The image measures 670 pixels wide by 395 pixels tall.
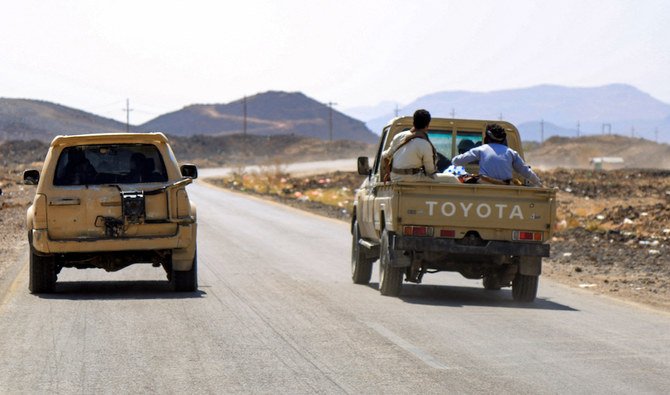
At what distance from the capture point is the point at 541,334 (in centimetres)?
1131

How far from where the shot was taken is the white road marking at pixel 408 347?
30.5 feet

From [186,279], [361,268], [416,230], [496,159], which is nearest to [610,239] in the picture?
[361,268]

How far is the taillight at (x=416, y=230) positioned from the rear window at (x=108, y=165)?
9.88ft

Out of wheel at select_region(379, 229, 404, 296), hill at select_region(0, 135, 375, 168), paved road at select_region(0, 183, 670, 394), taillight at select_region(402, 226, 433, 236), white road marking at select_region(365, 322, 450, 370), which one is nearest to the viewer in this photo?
paved road at select_region(0, 183, 670, 394)

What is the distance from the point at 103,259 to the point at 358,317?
3708mm

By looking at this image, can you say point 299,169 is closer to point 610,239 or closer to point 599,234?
point 599,234

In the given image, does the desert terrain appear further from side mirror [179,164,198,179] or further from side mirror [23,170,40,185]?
side mirror [179,164,198,179]

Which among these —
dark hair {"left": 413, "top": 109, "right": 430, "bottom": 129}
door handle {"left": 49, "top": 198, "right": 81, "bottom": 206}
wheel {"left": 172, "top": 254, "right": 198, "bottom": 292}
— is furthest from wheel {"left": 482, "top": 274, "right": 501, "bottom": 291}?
door handle {"left": 49, "top": 198, "right": 81, "bottom": 206}

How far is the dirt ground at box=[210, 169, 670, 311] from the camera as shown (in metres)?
18.2

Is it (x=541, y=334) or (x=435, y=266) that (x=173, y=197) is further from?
(x=541, y=334)

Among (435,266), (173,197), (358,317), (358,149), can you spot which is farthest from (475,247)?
(358,149)

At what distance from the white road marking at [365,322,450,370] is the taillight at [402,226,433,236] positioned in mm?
2254

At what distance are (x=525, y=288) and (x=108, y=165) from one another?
17.6 ft

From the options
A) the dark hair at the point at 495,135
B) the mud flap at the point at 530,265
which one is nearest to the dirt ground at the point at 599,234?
the mud flap at the point at 530,265
